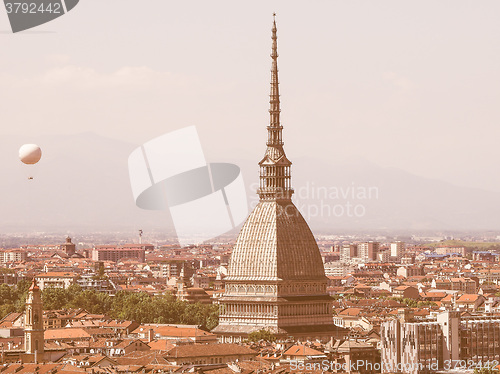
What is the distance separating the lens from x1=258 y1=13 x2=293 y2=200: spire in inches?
4082

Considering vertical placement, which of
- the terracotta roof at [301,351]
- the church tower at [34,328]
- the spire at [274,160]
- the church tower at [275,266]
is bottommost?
the terracotta roof at [301,351]

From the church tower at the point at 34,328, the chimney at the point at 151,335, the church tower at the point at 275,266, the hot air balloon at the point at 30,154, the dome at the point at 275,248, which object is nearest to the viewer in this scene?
the hot air balloon at the point at 30,154

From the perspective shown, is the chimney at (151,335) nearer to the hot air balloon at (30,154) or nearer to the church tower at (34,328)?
the church tower at (34,328)

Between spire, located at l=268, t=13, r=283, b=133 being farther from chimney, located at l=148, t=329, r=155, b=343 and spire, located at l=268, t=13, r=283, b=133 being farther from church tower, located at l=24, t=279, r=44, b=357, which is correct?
church tower, located at l=24, t=279, r=44, b=357

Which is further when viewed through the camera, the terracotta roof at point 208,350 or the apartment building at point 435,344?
the terracotta roof at point 208,350

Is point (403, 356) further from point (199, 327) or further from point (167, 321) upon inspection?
point (167, 321)

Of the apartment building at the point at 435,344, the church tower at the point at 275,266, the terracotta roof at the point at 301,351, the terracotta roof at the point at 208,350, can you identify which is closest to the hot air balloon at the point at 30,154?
the apartment building at the point at 435,344

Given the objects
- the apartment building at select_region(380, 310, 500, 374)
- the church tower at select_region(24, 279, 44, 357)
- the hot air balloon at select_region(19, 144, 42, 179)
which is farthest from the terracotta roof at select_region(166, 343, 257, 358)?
the hot air balloon at select_region(19, 144, 42, 179)

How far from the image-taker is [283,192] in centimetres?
10500

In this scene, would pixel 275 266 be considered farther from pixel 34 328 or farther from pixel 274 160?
pixel 34 328

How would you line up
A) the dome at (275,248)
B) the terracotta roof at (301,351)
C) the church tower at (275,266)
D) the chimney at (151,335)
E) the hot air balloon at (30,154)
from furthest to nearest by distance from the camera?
the dome at (275,248) < the church tower at (275,266) < the chimney at (151,335) < the terracotta roof at (301,351) < the hot air balloon at (30,154)

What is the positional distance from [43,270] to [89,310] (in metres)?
60.6

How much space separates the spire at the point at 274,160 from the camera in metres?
104

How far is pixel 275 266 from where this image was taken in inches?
4090
